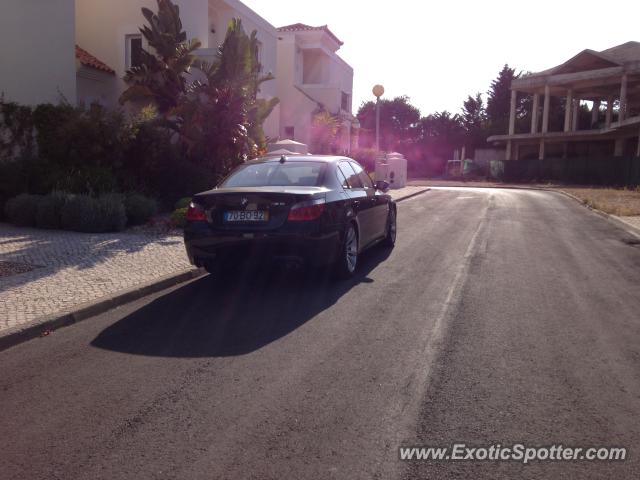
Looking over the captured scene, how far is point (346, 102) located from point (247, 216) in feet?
110

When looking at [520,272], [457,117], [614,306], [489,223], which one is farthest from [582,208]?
[457,117]

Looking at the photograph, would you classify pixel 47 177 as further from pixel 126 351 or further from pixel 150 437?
pixel 150 437

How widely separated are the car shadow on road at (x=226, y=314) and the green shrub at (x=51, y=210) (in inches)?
177

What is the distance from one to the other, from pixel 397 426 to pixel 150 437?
1425 mm

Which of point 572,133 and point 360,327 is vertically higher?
point 572,133

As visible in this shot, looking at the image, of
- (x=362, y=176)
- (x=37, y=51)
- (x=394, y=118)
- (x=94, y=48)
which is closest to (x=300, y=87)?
(x=94, y=48)

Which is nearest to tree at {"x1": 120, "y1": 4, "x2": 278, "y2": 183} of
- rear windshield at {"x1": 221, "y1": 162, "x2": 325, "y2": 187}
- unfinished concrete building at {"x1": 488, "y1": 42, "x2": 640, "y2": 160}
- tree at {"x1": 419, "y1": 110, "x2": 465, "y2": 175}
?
rear windshield at {"x1": 221, "y1": 162, "x2": 325, "y2": 187}

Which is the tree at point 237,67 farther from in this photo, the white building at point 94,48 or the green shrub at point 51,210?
the green shrub at point 51,210

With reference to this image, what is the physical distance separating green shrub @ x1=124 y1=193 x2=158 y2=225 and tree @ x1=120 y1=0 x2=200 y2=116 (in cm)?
539

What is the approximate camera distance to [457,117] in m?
77.1

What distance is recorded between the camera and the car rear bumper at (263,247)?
6391 millimetres

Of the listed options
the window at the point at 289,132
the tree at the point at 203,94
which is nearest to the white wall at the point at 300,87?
the window at the point at 289,132

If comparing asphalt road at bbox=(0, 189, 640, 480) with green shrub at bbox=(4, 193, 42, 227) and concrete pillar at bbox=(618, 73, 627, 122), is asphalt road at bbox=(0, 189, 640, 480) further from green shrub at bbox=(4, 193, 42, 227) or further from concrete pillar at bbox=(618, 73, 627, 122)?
concrete pillar at bbox=(618, 73, 627, 122)

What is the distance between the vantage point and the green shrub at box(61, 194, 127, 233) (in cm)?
1020
